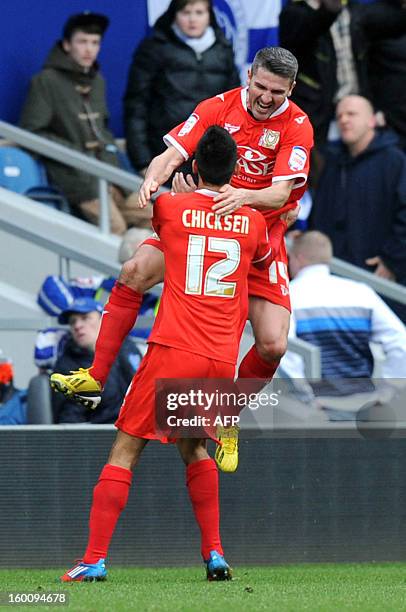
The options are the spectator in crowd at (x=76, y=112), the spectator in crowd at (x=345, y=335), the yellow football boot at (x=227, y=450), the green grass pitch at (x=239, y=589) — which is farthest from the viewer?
the spectator in crowd at (x=76, y=112)

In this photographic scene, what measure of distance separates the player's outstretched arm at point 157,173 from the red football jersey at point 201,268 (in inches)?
2.9

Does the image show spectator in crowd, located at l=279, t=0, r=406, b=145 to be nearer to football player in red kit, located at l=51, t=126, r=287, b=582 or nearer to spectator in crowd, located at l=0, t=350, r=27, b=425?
spectator in crowd, located at l=0, t=350, r=27, b=425

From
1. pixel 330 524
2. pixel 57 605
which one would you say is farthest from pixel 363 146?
pixel 57 605

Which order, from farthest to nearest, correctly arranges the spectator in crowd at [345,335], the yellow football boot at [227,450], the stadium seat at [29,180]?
1. the stadium seat at [29,180]
2. the spectator in crowd at [345,335]
3. the yellow football boot at [227,450]

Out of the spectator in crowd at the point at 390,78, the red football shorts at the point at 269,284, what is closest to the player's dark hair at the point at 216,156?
the red football shorts at the point at 269,284

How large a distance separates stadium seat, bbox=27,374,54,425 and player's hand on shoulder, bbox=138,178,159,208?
2.14 meters

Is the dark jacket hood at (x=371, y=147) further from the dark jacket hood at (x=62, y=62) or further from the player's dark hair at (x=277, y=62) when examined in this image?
the player's dark hair at (x=277, y=62)

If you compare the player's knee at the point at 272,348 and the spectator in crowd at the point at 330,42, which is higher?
the spectator in crowd at the point at 330,42

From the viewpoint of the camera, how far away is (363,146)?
1173 centimetres

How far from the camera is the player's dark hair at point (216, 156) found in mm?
7559

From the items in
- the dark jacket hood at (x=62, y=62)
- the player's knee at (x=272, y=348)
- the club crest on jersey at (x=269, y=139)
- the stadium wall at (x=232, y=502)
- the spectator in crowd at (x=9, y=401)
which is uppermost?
the dark jacket hood at (x=62, y=62)

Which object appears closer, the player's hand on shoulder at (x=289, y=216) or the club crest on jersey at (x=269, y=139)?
the club crest on jersey at (x=269, y=139)

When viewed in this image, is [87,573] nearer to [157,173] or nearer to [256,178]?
[157,173]

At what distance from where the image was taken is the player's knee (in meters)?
8.09
